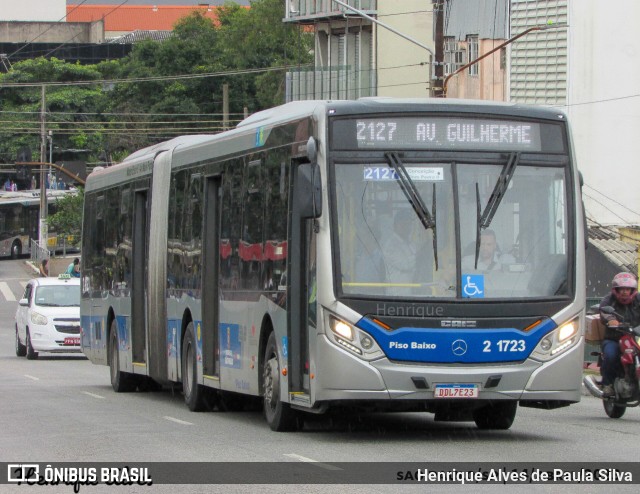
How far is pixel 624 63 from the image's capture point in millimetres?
44438

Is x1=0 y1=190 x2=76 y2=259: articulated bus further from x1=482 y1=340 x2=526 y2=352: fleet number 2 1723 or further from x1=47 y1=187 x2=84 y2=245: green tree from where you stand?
x1=482 y1=340 x2=526 y2=352: fleet number 2 1723

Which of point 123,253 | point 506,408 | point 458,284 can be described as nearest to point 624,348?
point 506,408

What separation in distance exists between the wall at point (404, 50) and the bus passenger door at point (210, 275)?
37.0 meters

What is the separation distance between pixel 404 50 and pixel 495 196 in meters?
41.0

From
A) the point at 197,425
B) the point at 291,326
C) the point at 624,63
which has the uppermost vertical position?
the point at 624,63

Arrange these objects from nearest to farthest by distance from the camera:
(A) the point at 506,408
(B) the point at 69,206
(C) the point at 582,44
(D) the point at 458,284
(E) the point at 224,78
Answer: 1. (D) the point at 458,284
2. (A) the point at 506,408
3. (C) the point at 582,44
4. (B) the point at 69,206
5. (E) the point at 224,78

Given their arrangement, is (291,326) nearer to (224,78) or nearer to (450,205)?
(450,205)

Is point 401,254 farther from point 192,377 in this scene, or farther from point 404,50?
point 404,50

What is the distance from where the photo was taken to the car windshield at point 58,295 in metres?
34.8

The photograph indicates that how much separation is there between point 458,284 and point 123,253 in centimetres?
958

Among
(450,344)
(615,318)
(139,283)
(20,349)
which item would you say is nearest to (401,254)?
(450,344)

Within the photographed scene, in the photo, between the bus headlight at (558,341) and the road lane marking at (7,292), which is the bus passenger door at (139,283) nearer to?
the bus headlight at (558,341)

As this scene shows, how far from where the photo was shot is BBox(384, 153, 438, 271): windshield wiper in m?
13.9

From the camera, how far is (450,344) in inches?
539
